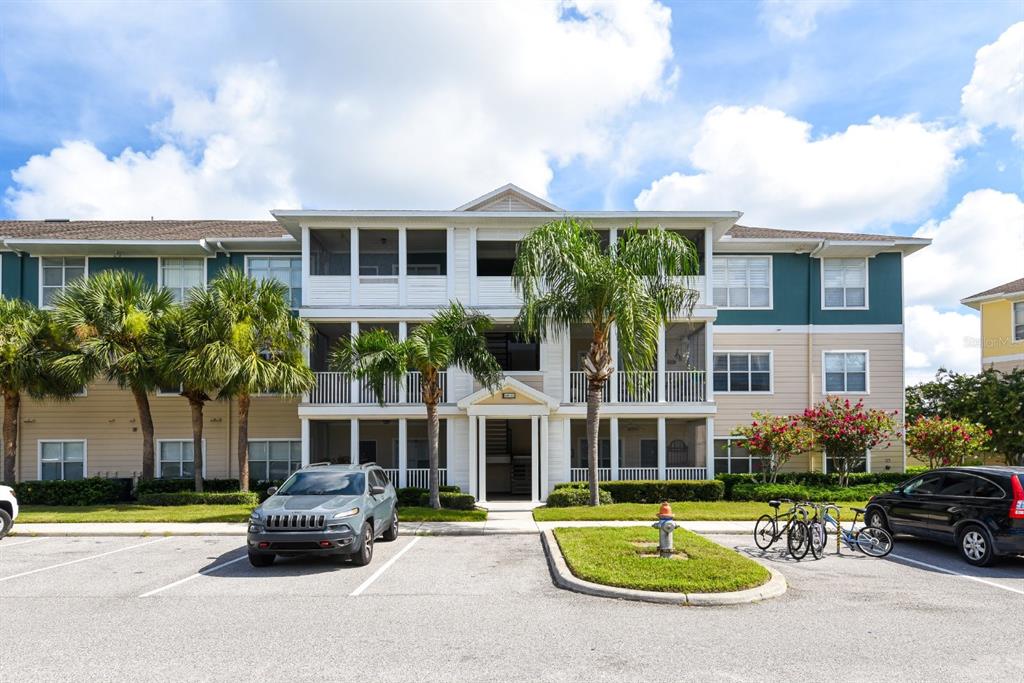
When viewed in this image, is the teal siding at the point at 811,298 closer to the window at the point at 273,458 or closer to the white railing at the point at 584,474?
the white railing at the point at 584,474

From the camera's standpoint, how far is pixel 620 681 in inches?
243

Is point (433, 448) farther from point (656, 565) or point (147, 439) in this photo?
point (147, 439)

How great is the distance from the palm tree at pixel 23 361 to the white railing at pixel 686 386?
18.9 metres

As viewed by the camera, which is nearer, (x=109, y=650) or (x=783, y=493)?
(x=109, y=650)

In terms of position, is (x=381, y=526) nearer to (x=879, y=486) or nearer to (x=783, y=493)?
(x=783, y=493)

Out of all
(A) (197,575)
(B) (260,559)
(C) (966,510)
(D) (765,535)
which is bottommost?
(D) (765,535)

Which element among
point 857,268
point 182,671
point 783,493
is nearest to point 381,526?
point 182,671

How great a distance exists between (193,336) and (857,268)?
2282cm

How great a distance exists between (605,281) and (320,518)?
367 inches

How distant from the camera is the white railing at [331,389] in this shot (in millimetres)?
22188

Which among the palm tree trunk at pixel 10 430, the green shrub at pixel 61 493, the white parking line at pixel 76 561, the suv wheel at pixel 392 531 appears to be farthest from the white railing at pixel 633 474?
the palm tree trunk at pixel 10 430

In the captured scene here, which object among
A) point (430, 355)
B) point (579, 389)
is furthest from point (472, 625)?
point (579, 389)

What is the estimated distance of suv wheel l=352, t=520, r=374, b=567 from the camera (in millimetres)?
11453

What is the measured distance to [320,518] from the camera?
11031mm
